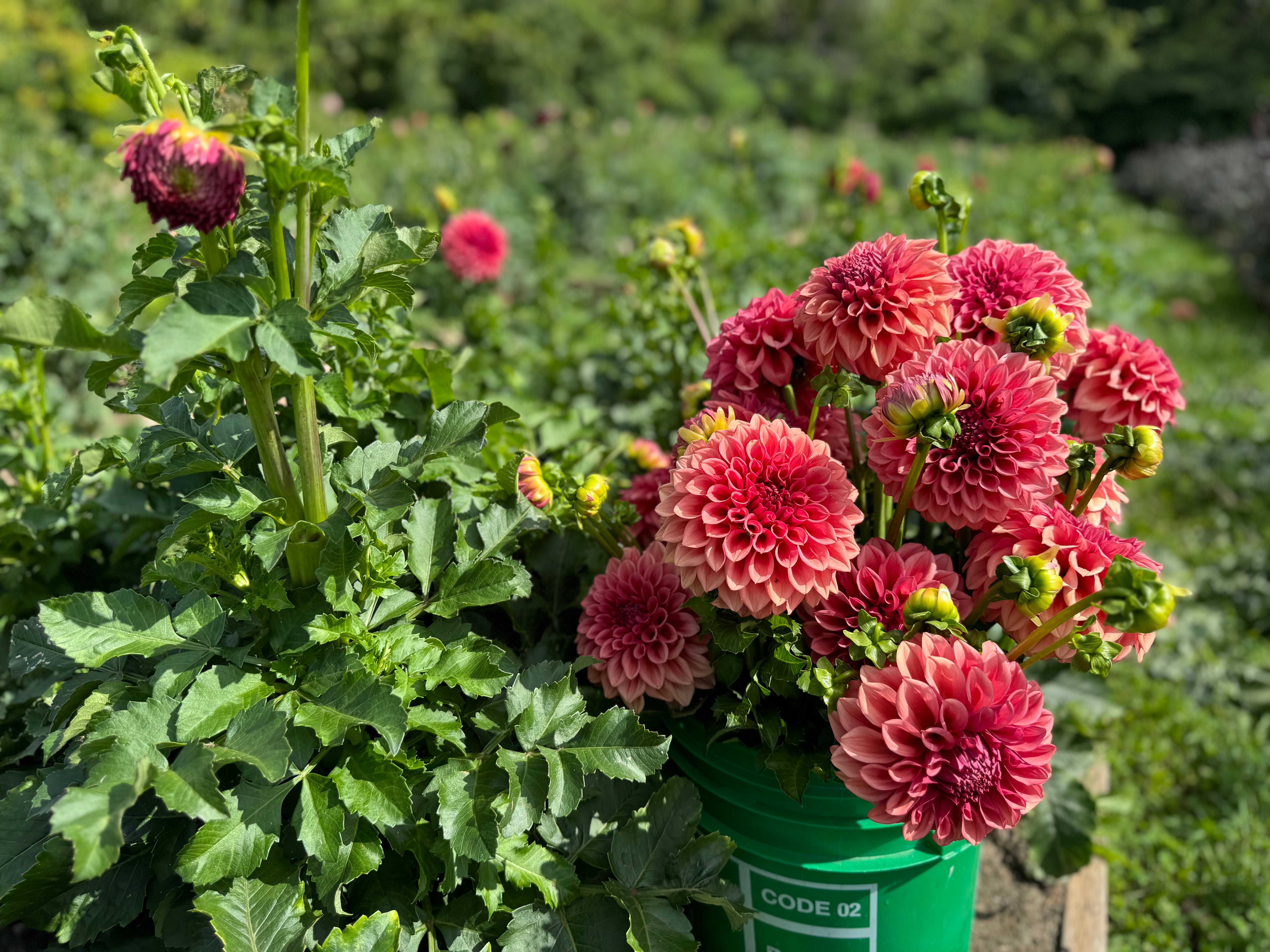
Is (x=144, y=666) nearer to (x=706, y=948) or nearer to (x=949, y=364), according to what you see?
(x=706, y=948)

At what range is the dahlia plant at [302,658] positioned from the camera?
32.7 inches

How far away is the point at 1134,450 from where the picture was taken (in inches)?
41.7

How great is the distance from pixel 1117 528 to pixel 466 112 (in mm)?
10013

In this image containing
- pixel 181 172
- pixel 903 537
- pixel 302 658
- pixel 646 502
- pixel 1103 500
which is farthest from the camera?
pixel 646 502

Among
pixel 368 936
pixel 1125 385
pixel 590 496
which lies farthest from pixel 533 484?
pixel 1125 385

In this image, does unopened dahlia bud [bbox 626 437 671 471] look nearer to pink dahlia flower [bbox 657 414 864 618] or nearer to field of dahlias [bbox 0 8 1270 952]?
field of dahlias [bbox 0 8 1270 952]

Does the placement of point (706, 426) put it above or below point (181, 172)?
below

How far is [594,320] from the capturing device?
2934 millimetres

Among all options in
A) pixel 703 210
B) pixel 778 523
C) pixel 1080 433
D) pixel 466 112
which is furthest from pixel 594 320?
pixel 466 112

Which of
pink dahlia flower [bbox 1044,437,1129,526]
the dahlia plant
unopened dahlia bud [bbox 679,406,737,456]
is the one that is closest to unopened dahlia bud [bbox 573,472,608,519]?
the dahlia plant

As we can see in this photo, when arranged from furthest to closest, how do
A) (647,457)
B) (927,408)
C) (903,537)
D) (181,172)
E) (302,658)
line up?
(647,457)
(903,537)
(302,658)
(927,408)
(181,172)

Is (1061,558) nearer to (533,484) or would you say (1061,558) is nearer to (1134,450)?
(1134,450)

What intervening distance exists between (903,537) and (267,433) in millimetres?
888

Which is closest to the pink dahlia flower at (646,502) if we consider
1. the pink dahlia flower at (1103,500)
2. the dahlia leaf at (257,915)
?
the pink dahlia flower at (1103,500)
